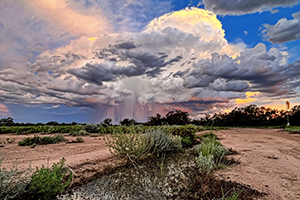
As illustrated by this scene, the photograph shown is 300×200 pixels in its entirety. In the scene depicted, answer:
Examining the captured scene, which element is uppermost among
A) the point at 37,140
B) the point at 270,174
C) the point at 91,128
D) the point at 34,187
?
the point at 91,128

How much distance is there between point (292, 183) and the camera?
3.15 metres

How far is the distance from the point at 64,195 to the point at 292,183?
390cm

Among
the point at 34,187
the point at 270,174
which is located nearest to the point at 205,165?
the point at 270,174

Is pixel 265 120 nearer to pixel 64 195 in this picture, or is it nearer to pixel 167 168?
pixel 167 168

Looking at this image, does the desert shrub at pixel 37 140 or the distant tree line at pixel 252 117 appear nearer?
the desert shrub at pixel 37 140

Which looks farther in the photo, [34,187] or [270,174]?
[270,174]

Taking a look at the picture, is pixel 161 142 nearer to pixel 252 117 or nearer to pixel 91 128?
pixel 91 128

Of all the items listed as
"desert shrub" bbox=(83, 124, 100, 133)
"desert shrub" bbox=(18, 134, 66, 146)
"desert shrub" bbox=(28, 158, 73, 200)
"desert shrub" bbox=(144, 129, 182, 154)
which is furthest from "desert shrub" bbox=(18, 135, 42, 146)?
"desert shrub" bbox=(28, 158, 73, 200)

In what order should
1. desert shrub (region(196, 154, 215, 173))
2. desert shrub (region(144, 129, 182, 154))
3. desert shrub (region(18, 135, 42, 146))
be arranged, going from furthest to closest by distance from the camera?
desert shrub (region(18, 135, 42, 146)), desert shrub (region(144, 129, 182, 154)), desert shrub (region(196, 154, 215, 173))

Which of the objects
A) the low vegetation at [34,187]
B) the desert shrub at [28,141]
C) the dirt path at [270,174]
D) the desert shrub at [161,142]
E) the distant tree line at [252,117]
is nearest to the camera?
the low vegetation at [34,187]

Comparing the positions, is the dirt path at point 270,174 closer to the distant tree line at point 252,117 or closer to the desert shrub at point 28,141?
the desert shrub at point 28,141

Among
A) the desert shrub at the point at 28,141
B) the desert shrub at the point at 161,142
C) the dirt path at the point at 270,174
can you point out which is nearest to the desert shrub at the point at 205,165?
the dirt path at the point at 270,174

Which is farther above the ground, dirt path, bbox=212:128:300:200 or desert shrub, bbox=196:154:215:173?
desert shrub, bbox=196:154:215:173

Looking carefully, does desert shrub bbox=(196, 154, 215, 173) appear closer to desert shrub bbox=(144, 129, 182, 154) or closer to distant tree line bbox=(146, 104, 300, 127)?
desert shrub bbox=(144, 129, 182, 154)
